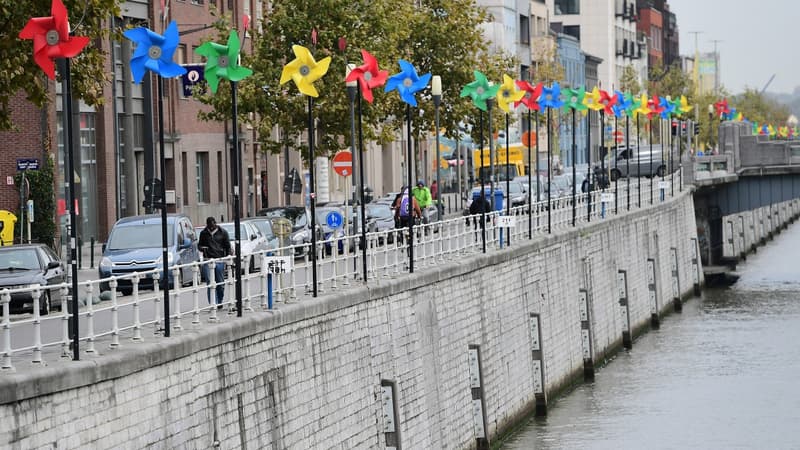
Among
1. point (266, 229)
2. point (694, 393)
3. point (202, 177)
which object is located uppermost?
point (202, 177)

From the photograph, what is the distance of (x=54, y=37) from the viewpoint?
1889cm

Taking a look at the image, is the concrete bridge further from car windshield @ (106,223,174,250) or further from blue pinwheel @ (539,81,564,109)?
car windshield @ (106,223,174,250)

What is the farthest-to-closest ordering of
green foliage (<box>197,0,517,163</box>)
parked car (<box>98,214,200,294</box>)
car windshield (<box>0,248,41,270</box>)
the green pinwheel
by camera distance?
green foliage (<box>197,0,517,163</box>), parked car (<box>98,214,200,294</box>), car windshield (<box>0,248,41,270</box>), the green pinwheel

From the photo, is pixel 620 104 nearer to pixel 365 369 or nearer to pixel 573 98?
pixel 573 98

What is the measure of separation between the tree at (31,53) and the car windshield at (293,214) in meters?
21.0

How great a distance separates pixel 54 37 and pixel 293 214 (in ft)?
105

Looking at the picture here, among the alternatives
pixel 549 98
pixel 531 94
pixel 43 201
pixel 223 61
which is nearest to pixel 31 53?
pixel 223 61

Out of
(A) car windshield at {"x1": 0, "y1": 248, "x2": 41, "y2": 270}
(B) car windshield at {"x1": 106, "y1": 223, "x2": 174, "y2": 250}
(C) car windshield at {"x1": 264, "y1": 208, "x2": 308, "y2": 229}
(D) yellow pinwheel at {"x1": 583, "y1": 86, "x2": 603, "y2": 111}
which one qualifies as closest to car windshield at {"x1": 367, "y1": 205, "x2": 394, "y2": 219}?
(C) car windshield at {"x1": 264, "y1": 208, "x2": 308, "y2": 229}

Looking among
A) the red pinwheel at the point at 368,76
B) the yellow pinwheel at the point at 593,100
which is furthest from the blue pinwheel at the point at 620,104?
the red pinwheel at the point at 368,76

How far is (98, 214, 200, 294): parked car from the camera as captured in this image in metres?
35.3

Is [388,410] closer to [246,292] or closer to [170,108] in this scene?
[246,292]

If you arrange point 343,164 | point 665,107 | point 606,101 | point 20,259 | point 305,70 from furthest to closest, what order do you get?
point 665,107 → point 606,101 → point 343,164 → point 20,259 → point 305,70

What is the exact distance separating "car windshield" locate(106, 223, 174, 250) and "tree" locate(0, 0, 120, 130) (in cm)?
825

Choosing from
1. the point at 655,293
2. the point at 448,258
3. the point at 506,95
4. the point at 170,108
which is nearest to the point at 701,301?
the point at 655,293
